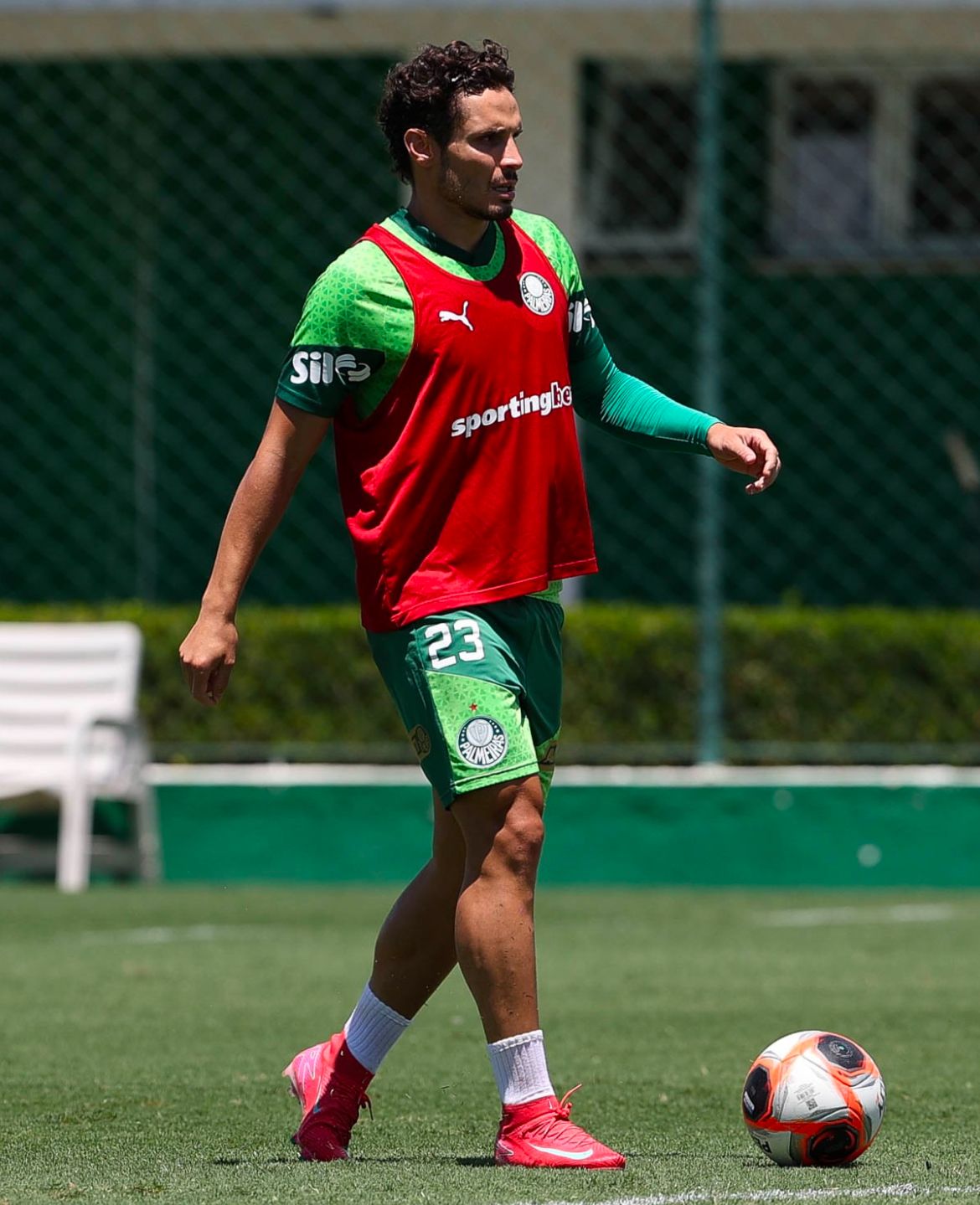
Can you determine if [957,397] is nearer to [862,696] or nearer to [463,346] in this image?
[862,696]

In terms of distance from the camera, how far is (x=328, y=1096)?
4.35m

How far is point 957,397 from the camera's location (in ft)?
44.8

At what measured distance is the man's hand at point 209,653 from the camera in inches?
162

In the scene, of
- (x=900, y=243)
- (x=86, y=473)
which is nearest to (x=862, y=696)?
(x=900, y=243)

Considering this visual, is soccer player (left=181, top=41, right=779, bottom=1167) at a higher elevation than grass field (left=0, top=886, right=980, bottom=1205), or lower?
higher

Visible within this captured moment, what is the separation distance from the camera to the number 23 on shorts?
4.15 m

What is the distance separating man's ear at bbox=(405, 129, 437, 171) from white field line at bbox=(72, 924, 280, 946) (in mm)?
4178

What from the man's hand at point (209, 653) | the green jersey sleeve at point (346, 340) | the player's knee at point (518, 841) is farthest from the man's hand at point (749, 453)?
the man's hand at point (209, 653)

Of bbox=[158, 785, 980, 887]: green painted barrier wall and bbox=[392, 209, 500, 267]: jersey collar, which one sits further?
bbox=[158, 785, 980, 887]: green painted barrier wall

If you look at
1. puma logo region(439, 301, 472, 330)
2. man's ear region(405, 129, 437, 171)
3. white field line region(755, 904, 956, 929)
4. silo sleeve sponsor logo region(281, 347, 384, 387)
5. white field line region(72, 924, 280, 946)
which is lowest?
white field line region(755, 904, 956, 929)

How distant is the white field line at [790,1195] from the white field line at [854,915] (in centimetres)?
481

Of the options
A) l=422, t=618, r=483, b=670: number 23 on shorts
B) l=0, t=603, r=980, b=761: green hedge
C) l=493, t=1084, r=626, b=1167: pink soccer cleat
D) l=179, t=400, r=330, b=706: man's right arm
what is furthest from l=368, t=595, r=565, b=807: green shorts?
l=0, t=603, r=980, b=761: green hedge

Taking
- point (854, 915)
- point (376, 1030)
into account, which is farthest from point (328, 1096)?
point (854, 915)

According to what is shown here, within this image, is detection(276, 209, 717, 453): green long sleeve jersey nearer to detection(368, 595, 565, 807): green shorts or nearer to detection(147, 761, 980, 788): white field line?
detection(368, 595, 565, 807): green shorts
